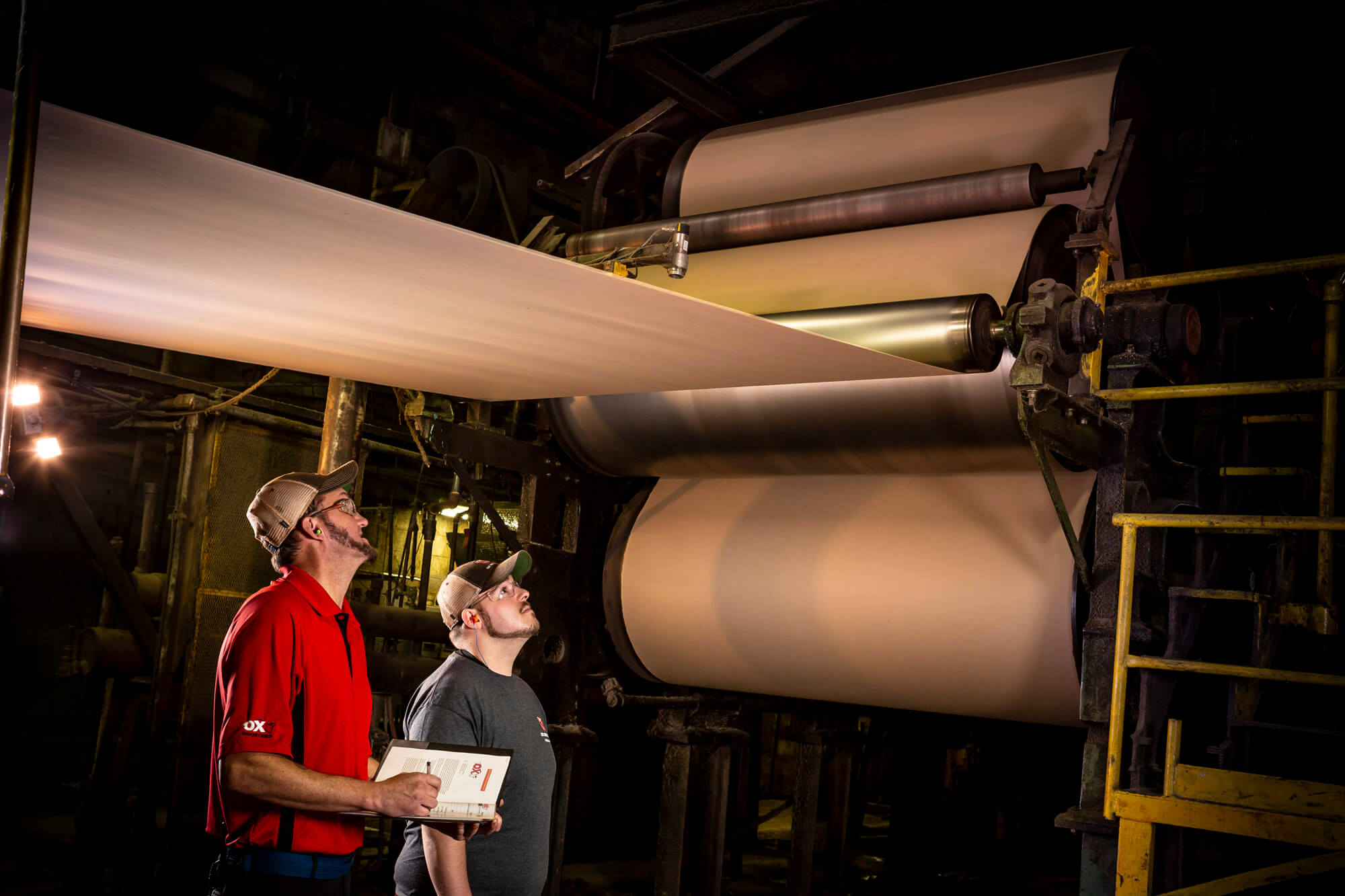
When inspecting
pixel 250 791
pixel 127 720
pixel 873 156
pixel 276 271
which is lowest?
pixel 127 720

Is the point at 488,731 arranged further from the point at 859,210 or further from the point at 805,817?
the point at 805,817

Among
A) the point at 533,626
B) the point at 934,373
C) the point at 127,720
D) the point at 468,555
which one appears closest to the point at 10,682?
the point at 127,720

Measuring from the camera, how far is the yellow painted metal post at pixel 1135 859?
8.39 ft

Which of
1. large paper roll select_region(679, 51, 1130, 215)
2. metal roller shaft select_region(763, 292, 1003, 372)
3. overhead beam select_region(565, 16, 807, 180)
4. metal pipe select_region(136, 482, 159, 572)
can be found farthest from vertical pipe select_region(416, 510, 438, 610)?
metal roller shaft select_region(763, 292, 1003, 372)

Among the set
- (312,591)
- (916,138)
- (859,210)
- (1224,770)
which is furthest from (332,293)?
(1224,770)

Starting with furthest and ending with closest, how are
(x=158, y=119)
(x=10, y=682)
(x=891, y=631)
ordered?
(x=10, y=682)
(x=158, y=119)
(x=891, y=631)

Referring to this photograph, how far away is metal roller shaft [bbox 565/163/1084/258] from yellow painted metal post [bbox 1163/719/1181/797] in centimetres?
136

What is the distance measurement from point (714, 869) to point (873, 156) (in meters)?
2.53

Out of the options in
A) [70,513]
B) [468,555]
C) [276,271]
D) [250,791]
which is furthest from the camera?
[468,555]

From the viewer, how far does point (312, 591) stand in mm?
2068

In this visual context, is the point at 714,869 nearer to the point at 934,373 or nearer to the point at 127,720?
the point at 934,373

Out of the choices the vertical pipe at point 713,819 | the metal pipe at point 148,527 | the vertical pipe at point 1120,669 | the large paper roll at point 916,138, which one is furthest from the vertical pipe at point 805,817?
the metal pipe at point 148,527

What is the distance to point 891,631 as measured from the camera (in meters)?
3.19

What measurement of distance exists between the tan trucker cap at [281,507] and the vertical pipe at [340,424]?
1.61 m
